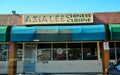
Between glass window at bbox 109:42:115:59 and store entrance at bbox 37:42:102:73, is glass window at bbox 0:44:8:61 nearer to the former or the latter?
store entrance at bbox 37:42:102:73

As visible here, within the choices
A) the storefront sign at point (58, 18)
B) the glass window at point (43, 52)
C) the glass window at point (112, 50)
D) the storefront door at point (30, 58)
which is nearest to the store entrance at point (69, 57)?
the glass window at point (43, 52)

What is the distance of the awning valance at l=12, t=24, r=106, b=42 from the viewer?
19578 millimetres

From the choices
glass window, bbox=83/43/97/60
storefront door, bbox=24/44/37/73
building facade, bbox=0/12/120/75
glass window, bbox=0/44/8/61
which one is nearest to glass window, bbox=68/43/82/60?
building facade, bbox=0/12/120/75

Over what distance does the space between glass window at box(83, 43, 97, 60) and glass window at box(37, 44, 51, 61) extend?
3023mm

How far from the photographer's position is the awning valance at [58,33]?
1958 cm

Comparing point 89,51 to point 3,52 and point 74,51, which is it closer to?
point 74,51

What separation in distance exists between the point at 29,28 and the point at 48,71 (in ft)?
13.9

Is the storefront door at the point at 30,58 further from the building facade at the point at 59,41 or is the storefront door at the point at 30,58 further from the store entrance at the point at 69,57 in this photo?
the store entrance at the point at 69,57

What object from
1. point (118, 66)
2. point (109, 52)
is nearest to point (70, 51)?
point (109, 52)

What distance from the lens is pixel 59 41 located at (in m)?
20.2

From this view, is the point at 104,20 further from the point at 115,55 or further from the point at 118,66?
the point at 118,66

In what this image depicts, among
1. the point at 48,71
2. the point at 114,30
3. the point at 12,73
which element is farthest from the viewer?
the point at 48,71

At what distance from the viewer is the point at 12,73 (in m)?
20.6

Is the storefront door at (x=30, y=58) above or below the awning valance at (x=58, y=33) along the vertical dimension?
below
